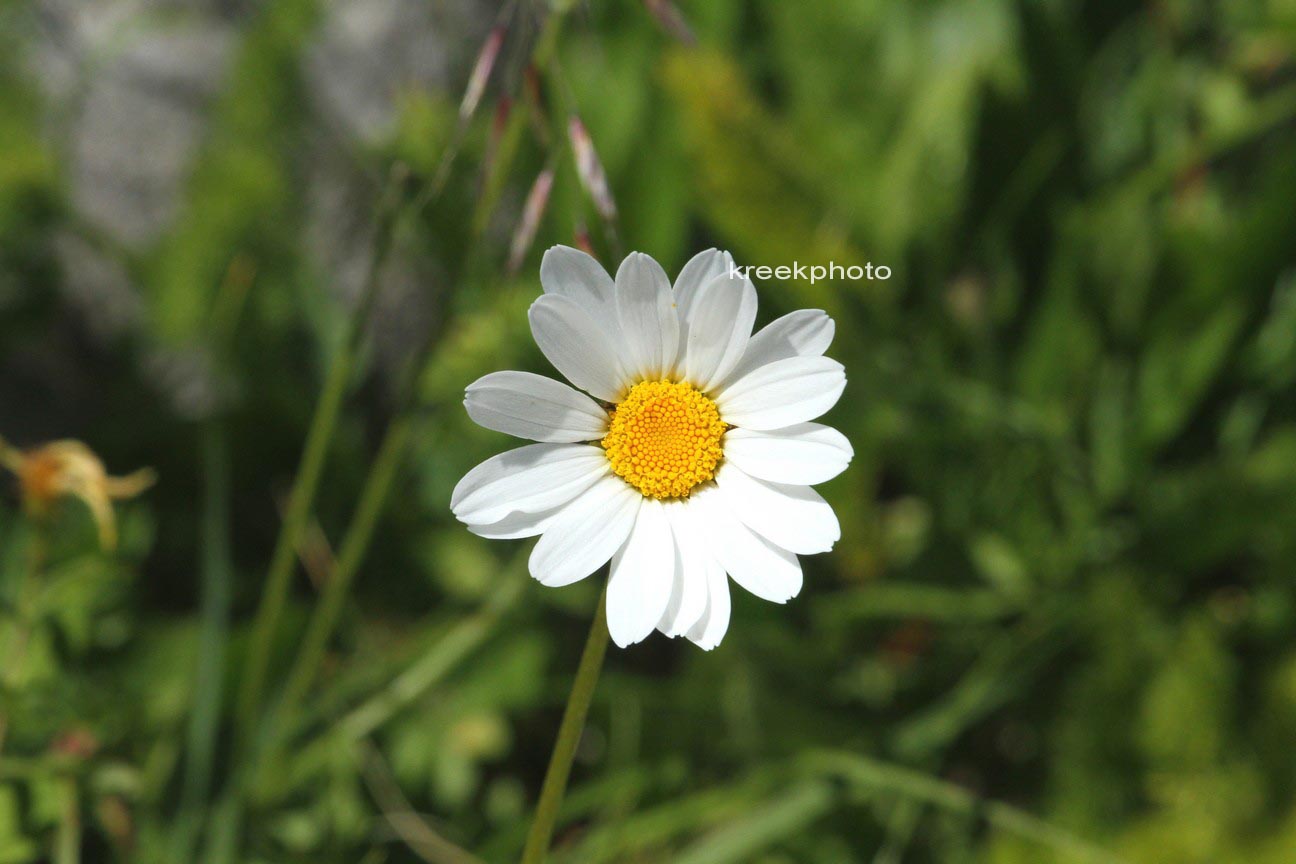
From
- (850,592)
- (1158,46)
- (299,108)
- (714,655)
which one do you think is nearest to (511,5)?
(299,108)

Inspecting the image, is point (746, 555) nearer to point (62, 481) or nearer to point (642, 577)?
point (642, 577)

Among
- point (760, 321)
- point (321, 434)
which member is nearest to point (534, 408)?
point (321, 434)

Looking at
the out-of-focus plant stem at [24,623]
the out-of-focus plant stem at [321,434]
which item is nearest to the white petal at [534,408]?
the out-of-focus plant stem at [321,434]

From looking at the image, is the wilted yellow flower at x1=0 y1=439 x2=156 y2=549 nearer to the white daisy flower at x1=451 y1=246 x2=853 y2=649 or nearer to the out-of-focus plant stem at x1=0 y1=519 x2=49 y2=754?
the out-of-focus plant stem at x1=0 y1=519 x2=49 y2=754

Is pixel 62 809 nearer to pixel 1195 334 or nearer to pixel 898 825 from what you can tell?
pixel 898 825

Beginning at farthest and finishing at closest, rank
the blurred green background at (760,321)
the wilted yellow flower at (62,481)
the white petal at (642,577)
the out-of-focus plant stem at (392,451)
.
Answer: the blurred green background at (760,321)
the wilted yellow flower at (62,481)
the out-of-focus plant stem at (392,451)
the white petal at (642,577)

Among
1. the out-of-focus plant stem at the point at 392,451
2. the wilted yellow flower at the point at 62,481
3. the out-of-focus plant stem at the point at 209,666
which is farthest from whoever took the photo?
the out-of-focus plant stem at the point at 209,666

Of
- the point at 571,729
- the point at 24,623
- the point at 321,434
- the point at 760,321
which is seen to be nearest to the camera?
the point at 571,729

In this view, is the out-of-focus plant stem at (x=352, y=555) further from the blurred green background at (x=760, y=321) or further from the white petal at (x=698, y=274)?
the white petal at (x=698, y=274)
